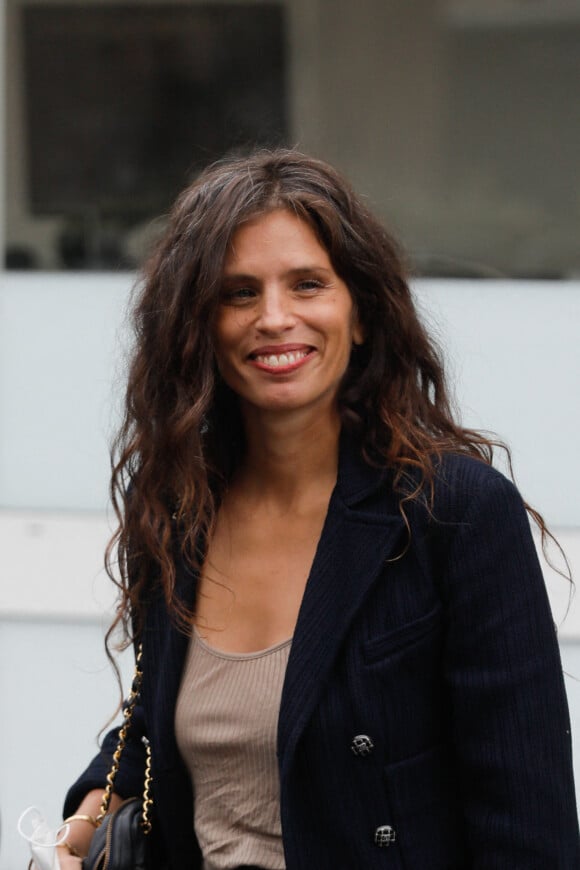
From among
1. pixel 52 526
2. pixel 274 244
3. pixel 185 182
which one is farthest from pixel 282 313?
pixel 52 526

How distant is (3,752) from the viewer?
4.05 metres

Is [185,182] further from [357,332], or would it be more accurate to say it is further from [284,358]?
[284,358]

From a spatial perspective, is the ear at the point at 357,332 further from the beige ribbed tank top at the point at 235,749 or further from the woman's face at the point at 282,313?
the beige ribbed tank top at the point at 235,749

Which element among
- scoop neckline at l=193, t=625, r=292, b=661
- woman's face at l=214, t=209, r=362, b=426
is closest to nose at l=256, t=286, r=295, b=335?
woman's face at l=214, t=209, r=362, b=426

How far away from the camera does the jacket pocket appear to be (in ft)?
6.61

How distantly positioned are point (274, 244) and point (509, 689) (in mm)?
797

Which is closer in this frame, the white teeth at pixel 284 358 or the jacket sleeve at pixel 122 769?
the white teeth at pixel 284 358

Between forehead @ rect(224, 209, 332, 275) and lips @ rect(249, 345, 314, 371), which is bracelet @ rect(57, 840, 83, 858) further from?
forehead @ rect(224, 209, 332, 275)

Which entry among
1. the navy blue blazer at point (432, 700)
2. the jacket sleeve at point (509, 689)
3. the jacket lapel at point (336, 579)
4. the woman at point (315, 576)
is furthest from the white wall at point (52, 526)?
the jacket sleeve at point (509, 689)

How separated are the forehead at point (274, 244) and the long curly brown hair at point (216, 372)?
0.05 ft

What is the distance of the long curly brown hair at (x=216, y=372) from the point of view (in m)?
2.19

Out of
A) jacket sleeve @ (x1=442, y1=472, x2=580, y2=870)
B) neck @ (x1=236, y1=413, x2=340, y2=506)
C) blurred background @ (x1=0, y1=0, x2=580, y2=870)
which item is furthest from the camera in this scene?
blurred background @ (x1=0, y1=0, x2=580, y2=870)

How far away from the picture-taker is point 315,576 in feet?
6.97

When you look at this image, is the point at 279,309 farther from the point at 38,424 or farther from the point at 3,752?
the point at 3,752
